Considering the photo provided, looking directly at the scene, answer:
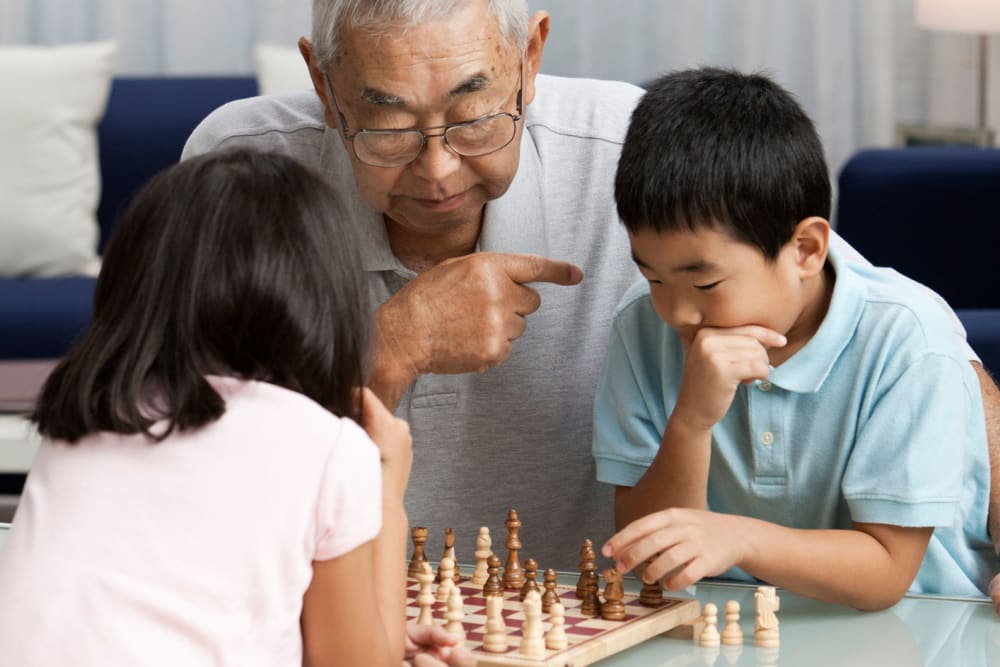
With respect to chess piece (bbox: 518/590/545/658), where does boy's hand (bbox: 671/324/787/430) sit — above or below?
above

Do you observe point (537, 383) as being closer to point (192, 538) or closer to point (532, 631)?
point (532, 631)

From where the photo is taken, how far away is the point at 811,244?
1460mm

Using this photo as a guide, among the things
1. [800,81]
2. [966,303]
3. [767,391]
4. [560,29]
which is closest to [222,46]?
[560,29]

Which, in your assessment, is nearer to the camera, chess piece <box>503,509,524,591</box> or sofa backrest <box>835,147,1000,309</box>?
chess piece <box>503,509,524,591</box>

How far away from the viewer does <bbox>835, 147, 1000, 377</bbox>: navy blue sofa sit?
3381 millimetres

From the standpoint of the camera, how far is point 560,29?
431 centimetres

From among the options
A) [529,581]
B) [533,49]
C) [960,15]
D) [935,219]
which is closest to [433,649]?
[529,581]

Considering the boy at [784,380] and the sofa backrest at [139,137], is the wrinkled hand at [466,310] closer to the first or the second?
the boy at [784,380]

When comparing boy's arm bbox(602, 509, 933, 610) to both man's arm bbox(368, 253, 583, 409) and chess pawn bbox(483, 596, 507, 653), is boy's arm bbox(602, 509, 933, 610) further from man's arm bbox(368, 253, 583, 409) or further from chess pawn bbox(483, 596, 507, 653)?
man's arm bbox(368, 253, 583, 409)

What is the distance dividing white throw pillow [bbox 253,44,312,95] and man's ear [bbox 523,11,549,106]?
2.20 meters


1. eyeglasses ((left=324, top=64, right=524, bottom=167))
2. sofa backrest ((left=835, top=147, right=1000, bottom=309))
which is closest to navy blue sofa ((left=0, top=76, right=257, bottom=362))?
sofa backrest ((left=835, top=147, right=1000, bottom=309))

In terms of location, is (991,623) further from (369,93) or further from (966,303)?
(966,303)

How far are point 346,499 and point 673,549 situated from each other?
0.35 meters

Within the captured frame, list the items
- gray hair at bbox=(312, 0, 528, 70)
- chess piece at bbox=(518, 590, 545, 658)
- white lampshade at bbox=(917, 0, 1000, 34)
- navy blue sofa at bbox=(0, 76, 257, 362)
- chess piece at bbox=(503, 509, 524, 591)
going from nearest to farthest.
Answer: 1. chess piece at bbox=(518, 590, 545, 658)
2. chess piece at bbox=(503, 509, 524, 591)
3. gray hair at bbox=(312, 0, 528, 70)
4. white lampshade at bbox=(917, 0, 1000, 34)
5. navy blue sofa at bbox=(0, 76, 257, 362)
